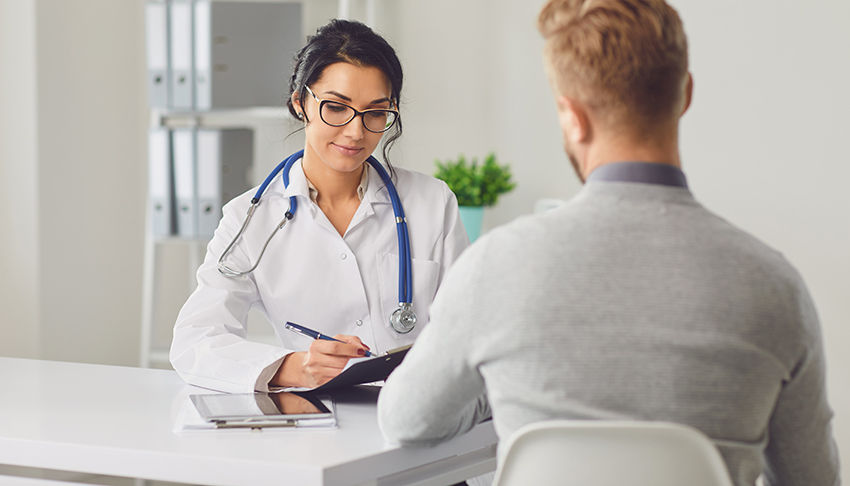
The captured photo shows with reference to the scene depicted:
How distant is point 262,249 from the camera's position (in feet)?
5.65

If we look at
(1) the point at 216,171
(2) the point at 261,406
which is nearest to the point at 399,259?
(2) the point at 261,406

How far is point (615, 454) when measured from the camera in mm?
920

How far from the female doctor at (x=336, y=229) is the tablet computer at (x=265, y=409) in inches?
10.6

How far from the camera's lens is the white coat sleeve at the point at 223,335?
1.45 m

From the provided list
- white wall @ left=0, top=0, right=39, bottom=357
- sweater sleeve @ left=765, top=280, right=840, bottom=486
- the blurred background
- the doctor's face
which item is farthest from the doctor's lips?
white wall @ left=0, top=0, right=39, bottom=357

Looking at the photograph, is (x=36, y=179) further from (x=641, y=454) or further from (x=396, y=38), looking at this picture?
(x=641, y=454)

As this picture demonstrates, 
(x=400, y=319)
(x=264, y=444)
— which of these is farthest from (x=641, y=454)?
(x=400, y=319)

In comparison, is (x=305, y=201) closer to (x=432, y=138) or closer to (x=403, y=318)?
(x=403, y=318)

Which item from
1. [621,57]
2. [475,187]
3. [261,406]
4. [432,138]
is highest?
[621,57]

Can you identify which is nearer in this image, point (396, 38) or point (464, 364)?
point (464, 364)

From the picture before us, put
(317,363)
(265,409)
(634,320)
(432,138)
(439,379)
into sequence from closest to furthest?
1. (634,320)
2. (439,379)
3. (265,409)
4. (317,363)
5. (432,138)

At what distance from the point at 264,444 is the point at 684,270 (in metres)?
0.59

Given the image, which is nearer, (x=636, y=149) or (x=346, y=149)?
(x=636, y=149)

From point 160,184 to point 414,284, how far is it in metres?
1.46
